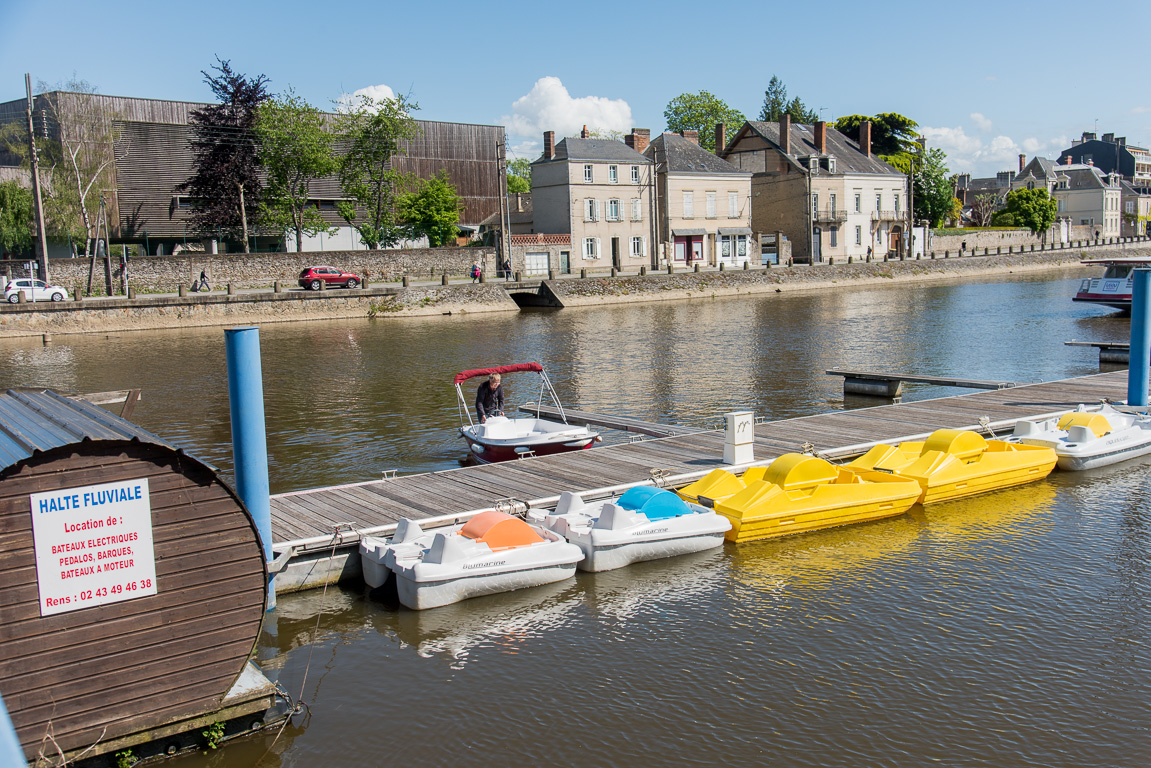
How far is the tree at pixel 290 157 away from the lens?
184 feet

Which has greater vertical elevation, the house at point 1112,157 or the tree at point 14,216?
the house at point 1112,157

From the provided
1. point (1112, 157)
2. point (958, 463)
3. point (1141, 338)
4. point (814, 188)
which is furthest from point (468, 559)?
point (1112, 157)

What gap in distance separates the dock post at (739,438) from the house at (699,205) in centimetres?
5470

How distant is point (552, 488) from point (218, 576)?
21.8ft

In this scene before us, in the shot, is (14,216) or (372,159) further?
(372,159)

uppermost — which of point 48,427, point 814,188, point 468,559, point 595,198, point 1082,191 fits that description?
point 1082,191

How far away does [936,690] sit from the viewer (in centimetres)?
813

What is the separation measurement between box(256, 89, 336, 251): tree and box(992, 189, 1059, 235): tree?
250ft

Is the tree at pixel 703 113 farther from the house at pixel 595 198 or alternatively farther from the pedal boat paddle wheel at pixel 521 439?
the pedal boat paddle wheel at pixel 521 439

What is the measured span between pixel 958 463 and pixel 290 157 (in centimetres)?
5124

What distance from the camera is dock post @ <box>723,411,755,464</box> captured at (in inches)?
556

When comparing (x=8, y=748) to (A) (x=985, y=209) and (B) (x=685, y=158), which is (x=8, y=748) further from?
(A) (x=985, y=209)

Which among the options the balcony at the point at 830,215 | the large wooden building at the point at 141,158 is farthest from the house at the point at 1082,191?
the large wooden building at the point at 141,158

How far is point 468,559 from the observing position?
33.8 ft
